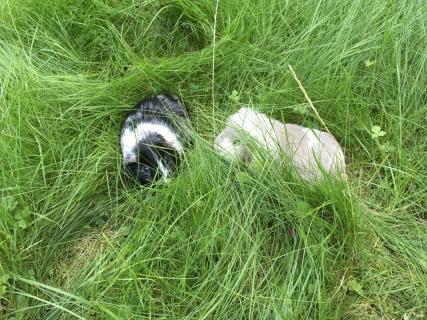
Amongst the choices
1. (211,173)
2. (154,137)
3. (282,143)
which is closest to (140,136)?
(154,137)

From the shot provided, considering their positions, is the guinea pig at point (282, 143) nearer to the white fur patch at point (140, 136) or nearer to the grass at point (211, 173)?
the grass at point (211, 173)

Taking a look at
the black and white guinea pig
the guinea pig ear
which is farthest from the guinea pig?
the black and white guinea pig

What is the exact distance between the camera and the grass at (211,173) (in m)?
1.62

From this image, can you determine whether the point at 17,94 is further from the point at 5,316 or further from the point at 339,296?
the point at 339,296

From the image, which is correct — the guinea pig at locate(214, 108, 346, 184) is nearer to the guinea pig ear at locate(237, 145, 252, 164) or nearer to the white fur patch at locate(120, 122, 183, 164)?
the guinea pig ear at locate(237, 145, 252, 164)

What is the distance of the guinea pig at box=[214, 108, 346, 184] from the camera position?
175 cm

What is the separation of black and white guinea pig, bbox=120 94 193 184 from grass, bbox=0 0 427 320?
0.21ft

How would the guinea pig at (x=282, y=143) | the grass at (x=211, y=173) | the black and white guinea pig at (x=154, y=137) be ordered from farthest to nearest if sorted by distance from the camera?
the black and white guinea pig at (x=154, y=137), the guinea pig at (x=282, y=143), the grass at (x=211, y=173)

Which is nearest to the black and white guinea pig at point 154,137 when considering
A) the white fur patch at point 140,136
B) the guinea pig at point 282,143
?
the white fur patch at point 140,136

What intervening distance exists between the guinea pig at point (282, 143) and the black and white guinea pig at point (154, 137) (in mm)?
198

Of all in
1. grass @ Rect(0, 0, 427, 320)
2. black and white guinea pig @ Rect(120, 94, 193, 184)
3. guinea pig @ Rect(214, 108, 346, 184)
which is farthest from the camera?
black and white guinea pig @ Rect(120, 94, 193, 184)

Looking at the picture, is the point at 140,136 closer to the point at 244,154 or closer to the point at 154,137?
the point at 154,137

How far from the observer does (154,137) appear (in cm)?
203

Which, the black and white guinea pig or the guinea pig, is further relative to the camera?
the black and white guinea pig
